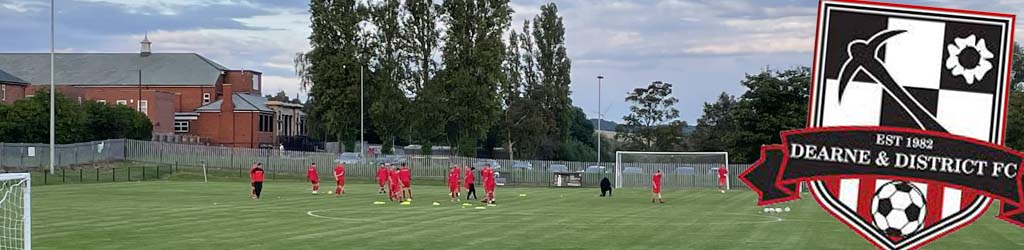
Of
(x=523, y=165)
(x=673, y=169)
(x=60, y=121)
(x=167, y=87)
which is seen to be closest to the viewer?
(x=673, y=169)

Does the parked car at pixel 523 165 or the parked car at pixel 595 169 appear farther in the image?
the parked car at pixel 523 165

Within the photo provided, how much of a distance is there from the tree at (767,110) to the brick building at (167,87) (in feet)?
142

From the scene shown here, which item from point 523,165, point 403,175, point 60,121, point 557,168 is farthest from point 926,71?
point 60,121

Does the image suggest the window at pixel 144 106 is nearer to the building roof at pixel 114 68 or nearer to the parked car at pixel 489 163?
the building roof at pixel 114 68

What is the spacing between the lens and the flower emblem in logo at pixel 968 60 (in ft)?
25.3

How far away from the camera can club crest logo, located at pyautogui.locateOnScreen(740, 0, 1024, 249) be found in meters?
7.71

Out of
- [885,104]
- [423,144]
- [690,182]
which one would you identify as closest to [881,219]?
[885,104]

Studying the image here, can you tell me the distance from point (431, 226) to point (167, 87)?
89.8 metres

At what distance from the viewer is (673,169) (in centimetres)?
7325

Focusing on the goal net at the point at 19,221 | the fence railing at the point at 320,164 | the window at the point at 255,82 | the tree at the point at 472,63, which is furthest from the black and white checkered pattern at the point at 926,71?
the window at the point at 255,82

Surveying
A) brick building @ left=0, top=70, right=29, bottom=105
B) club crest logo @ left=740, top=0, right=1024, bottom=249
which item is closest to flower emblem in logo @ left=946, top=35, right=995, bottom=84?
club crest logo @ left=740, top=0, right=1024, bottom=249

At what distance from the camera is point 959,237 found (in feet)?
84.4

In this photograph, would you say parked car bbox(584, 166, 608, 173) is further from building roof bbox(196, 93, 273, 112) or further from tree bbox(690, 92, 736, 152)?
building roof bbox(196, 93, 273, 112)

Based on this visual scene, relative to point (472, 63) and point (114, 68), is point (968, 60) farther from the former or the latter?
point (114, 68)
